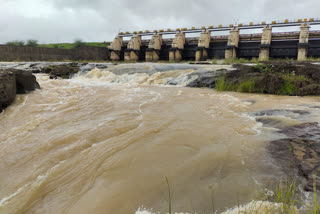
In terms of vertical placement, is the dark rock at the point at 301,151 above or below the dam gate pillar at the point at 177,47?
below

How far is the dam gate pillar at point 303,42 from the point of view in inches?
693

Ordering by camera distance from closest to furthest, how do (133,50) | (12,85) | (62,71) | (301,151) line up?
(301,151), (12,85), (62,71), (133,50)

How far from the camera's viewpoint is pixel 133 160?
2049 millimetres

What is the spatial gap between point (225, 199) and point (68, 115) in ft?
10.9

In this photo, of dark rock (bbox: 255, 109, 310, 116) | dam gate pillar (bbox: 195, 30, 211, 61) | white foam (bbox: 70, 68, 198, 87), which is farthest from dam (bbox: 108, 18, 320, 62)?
dark rock (bbox: 255, 109, 310, 116)

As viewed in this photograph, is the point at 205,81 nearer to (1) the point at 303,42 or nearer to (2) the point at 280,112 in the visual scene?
(2) the point at 280,112

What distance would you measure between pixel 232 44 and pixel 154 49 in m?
9.23

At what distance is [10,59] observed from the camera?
891 inches

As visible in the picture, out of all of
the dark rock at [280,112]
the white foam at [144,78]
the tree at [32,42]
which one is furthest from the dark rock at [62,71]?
the tree at [32,42]

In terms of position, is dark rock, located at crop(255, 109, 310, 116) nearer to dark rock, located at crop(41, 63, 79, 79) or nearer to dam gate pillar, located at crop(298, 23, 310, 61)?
dark rock, located at crop(41, 63, 79, 79)

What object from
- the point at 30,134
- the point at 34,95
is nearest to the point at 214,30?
the point at 34,95

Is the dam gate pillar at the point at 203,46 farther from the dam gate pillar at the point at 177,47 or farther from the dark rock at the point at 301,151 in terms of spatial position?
the dark rock at the point at 301,151

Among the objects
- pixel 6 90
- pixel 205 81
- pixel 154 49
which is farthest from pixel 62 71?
pixel 154 49

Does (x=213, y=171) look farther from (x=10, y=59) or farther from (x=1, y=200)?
(x=10, y=59)
